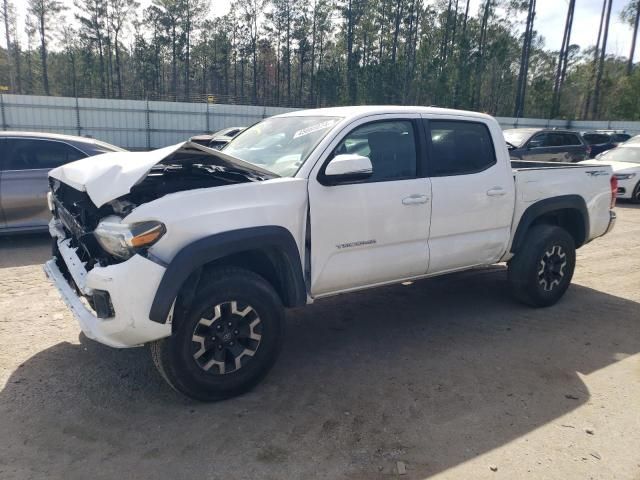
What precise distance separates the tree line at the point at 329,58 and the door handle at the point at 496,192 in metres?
43.7

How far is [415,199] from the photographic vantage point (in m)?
3.99

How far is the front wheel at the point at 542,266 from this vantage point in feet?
16.1

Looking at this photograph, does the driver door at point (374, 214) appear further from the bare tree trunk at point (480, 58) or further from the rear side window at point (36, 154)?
the bare tree trunk at point (480, 58)

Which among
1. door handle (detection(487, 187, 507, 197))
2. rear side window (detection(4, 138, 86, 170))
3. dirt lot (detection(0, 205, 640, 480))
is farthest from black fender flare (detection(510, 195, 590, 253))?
rear side window (detection(4, 138, 86, 170))

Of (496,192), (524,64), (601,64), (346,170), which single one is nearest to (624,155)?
(496,192)

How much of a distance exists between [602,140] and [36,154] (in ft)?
67.5

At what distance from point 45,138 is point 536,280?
21.7ft

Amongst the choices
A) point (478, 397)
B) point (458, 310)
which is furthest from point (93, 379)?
point (458, 310)

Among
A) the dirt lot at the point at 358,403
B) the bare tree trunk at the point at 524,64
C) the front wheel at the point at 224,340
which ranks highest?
the bare tree trunk at the point at 524,64

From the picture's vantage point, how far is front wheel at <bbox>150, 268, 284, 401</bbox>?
309cm

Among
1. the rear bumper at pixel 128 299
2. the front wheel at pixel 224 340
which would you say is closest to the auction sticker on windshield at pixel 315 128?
the front wheel at pixel 224 340

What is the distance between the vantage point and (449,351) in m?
4.19

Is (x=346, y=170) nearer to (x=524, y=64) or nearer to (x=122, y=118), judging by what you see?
(x=122, y=118)

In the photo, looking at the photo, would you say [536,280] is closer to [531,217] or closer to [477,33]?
[531,217]
